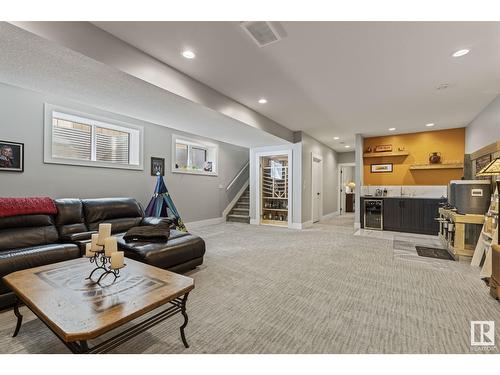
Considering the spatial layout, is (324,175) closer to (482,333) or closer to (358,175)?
(358,175)

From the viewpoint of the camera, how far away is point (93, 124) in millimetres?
4375

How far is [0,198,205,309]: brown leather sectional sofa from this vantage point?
2.35 meters

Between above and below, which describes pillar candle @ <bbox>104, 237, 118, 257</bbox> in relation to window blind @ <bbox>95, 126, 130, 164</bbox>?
below

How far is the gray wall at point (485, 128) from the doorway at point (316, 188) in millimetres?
3561

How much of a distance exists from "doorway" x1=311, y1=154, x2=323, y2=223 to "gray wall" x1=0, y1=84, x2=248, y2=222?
9.72 feet

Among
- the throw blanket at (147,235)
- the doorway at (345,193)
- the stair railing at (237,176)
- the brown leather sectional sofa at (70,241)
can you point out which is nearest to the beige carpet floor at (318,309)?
the brown leather sectional sofa at (70,241)

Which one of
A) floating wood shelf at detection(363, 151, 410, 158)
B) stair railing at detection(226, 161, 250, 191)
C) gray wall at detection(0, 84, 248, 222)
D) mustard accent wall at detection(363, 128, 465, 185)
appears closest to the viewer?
gray wall at detection(0, 84, 248, 222)

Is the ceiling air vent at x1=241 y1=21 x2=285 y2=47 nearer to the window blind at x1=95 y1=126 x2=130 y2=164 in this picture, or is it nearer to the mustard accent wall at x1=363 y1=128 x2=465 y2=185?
the window blind at x1=95 y1=126 x2=130 y2=164

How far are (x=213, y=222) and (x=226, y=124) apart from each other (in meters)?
3.28

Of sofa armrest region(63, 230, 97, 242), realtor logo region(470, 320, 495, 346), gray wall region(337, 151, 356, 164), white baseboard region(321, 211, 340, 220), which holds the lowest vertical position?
realtor logo region(470, 320, 495, 346)

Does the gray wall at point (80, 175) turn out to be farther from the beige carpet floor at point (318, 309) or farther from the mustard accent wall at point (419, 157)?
the mustard accent wall at point (419, 157)

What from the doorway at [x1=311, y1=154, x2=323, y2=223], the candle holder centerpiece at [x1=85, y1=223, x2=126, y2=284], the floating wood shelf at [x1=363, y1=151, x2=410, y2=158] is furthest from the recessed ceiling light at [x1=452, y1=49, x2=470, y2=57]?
the doorway at [x1=311, y1=154, x2=323, y2=223]
